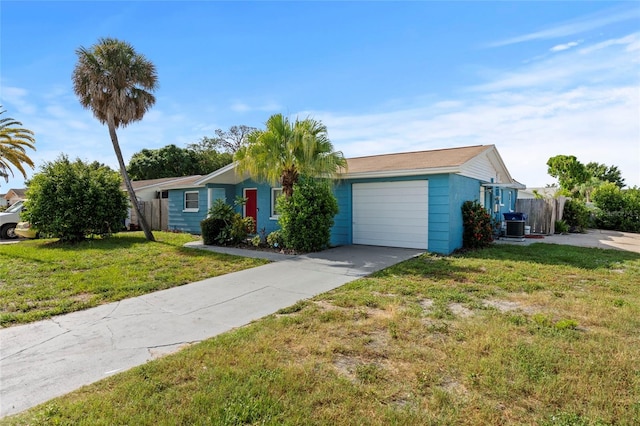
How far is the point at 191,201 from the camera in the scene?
1733 centimetres

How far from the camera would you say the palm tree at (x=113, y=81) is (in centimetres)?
1218

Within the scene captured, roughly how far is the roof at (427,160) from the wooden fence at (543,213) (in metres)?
6.27

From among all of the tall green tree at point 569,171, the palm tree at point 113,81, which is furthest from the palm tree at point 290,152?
the tall green tree at point 569,171

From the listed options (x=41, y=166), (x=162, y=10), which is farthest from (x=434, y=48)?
(x=41, y=166)

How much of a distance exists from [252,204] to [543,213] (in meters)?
13.8

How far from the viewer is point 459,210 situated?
10.7 metres

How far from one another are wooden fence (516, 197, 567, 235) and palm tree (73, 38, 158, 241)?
17846 millimetres

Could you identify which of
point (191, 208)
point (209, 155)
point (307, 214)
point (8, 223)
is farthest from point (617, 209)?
point (209, 155)

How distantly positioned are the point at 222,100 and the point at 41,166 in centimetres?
872

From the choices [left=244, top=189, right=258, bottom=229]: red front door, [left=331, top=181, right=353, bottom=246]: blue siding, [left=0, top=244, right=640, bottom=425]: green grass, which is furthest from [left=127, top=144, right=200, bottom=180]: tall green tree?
[left=0, top=244, right=640, bottom=425]: green grass

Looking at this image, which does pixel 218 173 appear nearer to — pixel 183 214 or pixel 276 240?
pixel 276 240

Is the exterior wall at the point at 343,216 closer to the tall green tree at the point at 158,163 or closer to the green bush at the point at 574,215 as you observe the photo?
the green bush at the point at 574,215

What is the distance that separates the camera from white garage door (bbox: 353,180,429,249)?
10.5m

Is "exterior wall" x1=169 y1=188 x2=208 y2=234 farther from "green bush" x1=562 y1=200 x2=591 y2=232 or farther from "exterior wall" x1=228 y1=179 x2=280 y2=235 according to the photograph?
"green bush" x1=562 y1=200 x2=591 y2=232
